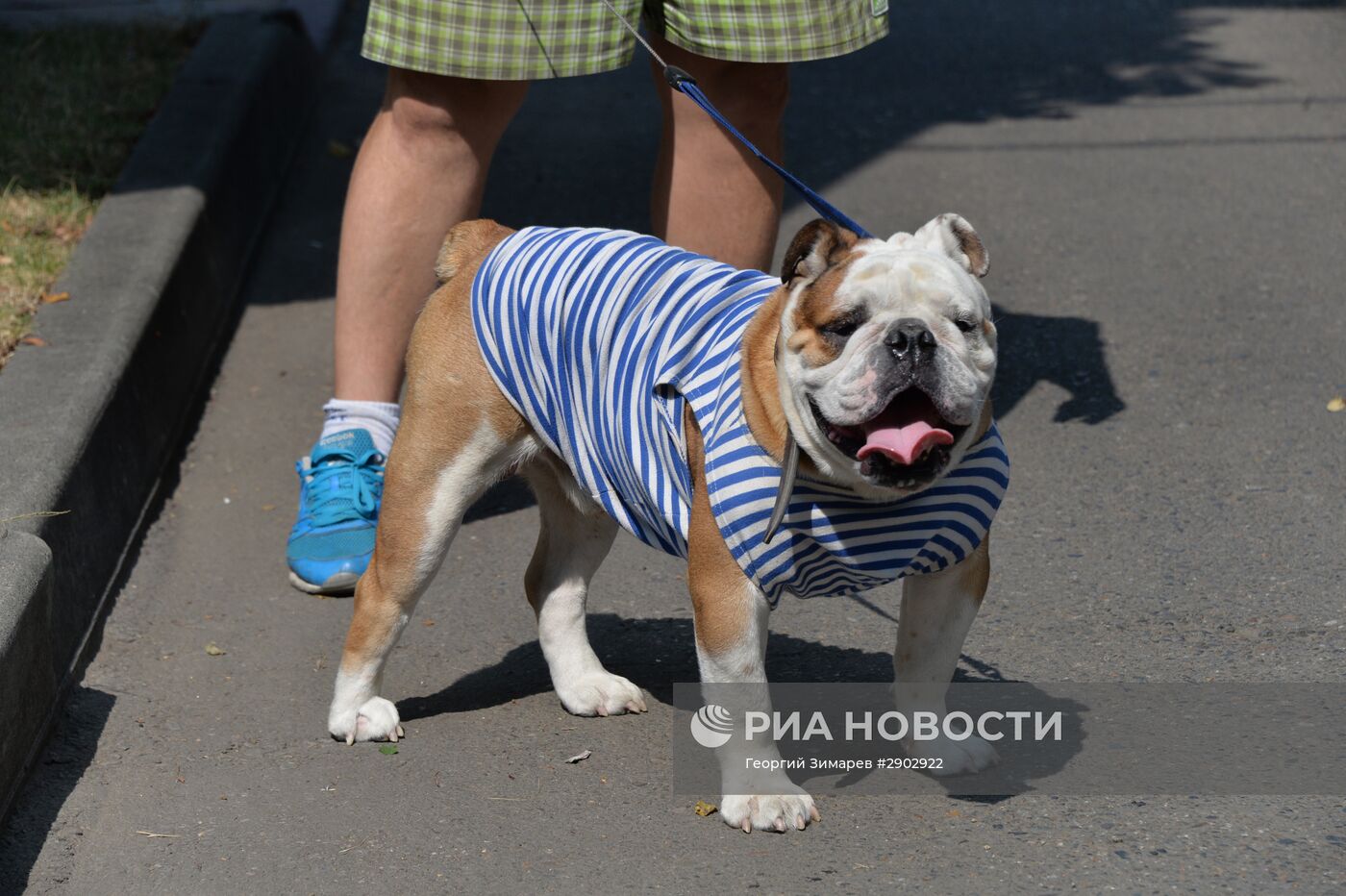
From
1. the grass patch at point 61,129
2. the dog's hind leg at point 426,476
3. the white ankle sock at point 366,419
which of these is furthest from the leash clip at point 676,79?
the grass patch at point 61,129

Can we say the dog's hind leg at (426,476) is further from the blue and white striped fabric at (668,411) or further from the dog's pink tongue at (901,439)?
the dog's pink tongue at (901,439)

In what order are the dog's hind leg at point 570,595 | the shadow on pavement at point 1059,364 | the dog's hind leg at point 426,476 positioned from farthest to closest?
the shadow on pavement at point 1059,364, the dog's hind leg at point 570,595, the dog's hind leg at point 426,476

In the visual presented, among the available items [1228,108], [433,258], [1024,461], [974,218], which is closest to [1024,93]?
[1228,108]

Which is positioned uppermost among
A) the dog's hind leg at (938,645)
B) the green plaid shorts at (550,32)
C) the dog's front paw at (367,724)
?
the green plaid shorts at (550,32)

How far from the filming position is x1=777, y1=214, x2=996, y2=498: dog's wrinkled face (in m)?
2.65

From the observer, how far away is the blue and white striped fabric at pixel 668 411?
9.48ft

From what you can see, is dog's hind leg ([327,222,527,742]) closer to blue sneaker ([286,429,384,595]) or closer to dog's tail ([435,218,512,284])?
dog's tail ([435,218,512,284])

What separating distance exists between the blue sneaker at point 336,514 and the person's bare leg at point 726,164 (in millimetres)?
969

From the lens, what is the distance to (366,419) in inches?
178

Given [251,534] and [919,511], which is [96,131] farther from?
[919,511]

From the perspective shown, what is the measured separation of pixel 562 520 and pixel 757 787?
2.79 feet

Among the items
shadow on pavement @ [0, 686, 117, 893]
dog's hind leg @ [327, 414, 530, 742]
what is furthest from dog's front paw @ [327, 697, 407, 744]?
shadow on pavement @ [0, 686, 117, 893]

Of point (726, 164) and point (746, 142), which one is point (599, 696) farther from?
point (726, 164)

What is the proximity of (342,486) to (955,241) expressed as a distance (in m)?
2.01
